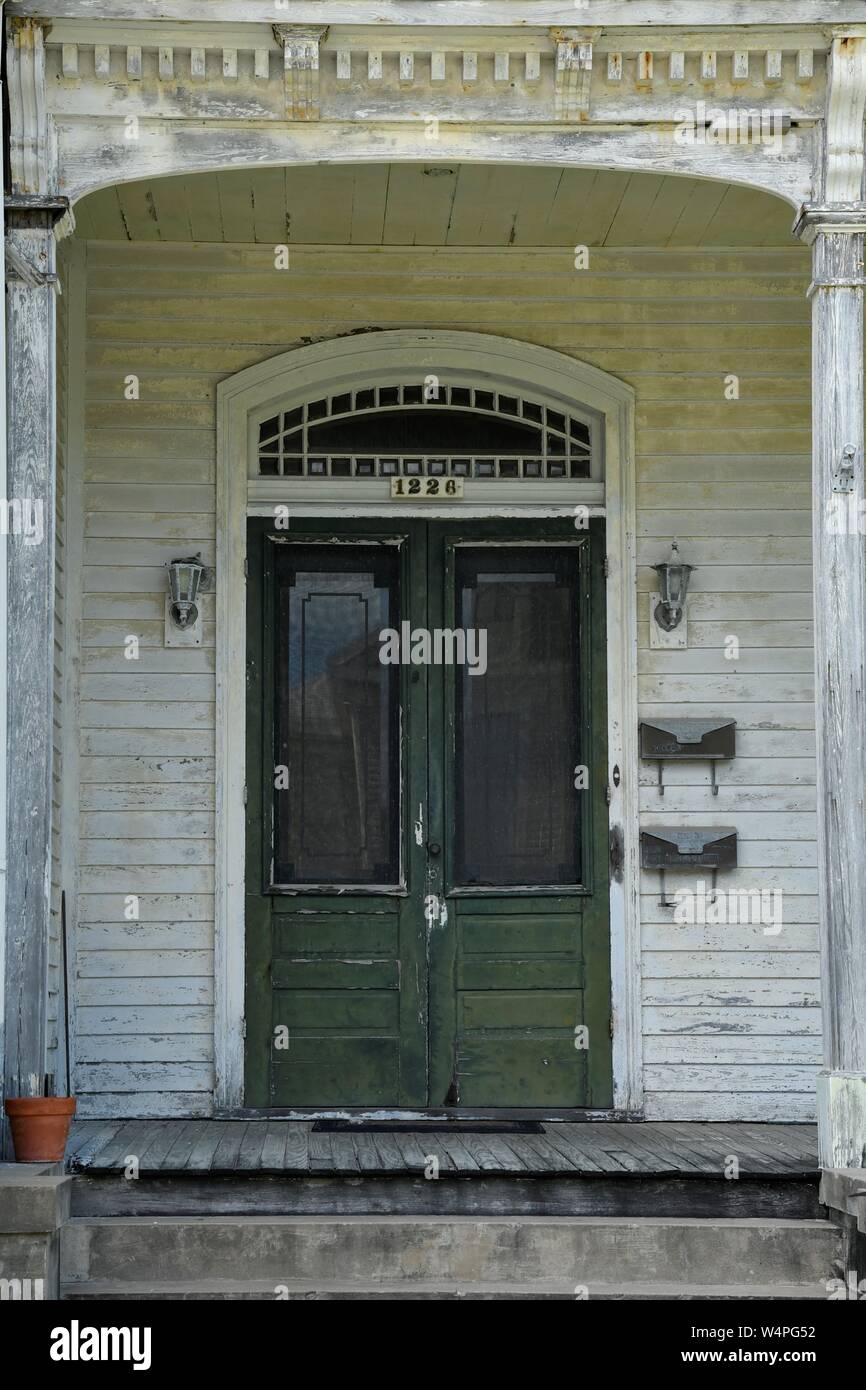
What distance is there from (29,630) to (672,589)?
9.57ft

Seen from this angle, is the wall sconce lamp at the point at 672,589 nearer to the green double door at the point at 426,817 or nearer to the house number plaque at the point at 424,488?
the green double door at the point at 426,817

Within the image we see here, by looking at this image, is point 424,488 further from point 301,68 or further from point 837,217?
point 837,217

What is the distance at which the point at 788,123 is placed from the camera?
6184 millimetres

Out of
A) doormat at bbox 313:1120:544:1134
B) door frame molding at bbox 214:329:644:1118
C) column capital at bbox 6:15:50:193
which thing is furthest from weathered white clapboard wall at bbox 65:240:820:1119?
column capital at bbox 6:15:50:193

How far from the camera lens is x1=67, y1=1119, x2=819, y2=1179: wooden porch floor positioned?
5828 millimetres

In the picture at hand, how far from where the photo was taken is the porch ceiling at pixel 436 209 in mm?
7148

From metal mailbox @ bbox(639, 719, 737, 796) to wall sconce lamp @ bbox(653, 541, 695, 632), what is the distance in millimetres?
407

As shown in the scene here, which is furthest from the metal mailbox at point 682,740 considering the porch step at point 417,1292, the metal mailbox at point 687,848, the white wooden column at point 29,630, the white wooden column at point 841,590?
the white wooden column at point 29,630

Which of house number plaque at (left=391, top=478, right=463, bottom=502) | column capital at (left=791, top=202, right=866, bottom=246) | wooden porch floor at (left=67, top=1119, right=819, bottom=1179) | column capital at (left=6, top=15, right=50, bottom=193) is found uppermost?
column capital at (left=6, top=15, right=50, bottom=193)

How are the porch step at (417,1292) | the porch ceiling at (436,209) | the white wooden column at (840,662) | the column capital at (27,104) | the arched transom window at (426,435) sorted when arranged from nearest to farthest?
the porch step at (417,1292)
the white wooden column at (840,662)
the column capital at (27,104)
the porch ceiling at (436,209)
the arched transom window at (426,435)

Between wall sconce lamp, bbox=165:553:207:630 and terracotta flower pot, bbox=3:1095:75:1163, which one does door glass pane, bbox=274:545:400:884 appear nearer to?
wall sconce lamp, bbox=165:553:207:630

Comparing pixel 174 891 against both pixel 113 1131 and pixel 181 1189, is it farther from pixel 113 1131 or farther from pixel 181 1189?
pixel 181 1189
